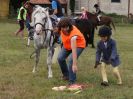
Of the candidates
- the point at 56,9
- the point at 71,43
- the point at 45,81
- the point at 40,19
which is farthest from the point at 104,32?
the point at 56,9

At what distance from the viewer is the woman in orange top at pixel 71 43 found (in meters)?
10.3

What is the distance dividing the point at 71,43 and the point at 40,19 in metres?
1.96

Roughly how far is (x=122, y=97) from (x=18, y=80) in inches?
→ 117

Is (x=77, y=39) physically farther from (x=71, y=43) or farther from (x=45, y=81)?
(x=45, y=81)

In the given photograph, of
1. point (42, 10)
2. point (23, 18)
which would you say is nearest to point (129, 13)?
point (23, 18)

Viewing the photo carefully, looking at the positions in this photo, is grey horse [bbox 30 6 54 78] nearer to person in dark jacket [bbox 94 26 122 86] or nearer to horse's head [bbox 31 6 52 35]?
horse's head [bbox 31 6 52 35]

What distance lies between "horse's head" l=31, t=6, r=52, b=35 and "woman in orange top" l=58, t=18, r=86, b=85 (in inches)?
38.7

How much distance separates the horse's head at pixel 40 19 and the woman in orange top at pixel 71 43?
3.22 feet

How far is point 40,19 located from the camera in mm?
12125

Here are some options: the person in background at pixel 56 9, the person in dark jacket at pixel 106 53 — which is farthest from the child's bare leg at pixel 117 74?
the person in background at pixel 56 9

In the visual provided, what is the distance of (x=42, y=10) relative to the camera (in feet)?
40.2

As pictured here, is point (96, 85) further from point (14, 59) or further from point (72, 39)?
point (14, 59)

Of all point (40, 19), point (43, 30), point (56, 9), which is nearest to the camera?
point (40, 19)

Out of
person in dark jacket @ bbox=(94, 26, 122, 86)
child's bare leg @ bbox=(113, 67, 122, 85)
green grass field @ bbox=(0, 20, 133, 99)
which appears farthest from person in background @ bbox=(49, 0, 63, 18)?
child's bare leg @ bbox=(113, 67, 122, 85)
